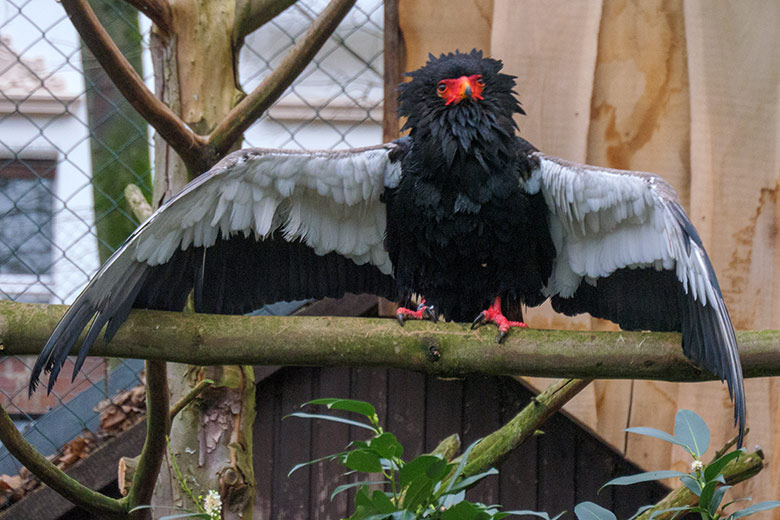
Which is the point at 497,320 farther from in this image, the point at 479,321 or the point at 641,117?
the point at 641,117

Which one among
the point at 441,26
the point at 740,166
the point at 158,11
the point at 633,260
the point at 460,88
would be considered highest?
the point at 441,26

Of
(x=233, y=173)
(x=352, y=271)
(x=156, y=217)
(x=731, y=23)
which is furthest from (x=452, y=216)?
(x=731, y=23)

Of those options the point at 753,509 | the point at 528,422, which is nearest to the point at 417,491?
the point at 753,509

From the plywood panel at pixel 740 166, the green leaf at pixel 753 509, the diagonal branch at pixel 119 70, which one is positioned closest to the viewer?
the green leaf at pixel 753 509

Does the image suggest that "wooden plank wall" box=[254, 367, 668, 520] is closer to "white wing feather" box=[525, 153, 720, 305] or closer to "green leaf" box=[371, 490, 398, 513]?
"white wing feather" box=[525, 153, 720, 305]

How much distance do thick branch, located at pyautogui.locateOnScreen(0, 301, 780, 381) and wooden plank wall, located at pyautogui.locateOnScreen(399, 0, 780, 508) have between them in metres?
0.83

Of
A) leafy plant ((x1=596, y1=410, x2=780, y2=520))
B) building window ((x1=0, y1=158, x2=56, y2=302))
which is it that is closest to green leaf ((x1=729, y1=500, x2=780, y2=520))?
leafy plant ((x1=596, y1=410, x2=780, y2=520))

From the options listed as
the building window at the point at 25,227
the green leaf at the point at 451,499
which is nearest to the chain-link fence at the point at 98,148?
the building window at the point at 25,227

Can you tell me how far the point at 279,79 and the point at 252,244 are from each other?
1.32ft

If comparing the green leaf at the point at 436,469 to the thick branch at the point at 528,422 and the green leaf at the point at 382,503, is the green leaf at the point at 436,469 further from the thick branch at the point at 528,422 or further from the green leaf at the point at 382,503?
the thick branch at the point at 528,422

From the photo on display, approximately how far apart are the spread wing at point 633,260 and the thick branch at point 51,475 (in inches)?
46.8

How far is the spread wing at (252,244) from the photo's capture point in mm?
1589

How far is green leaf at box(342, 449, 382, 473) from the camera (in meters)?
1.17

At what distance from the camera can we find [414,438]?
262cm
